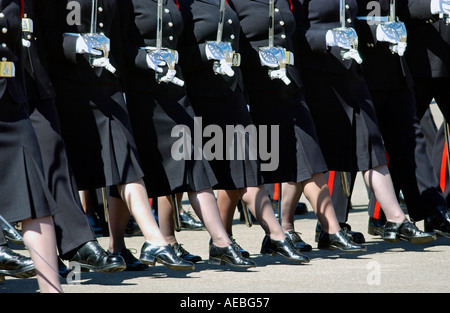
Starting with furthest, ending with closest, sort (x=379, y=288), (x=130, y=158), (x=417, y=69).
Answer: (x=417, y=69) → (x=130, y=158) → (x=379, y=288)

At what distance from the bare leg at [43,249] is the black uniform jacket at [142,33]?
1.59 metres

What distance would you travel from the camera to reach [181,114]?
19.1 ft

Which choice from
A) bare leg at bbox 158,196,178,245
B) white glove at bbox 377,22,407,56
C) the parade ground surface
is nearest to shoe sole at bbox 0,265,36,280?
the parade ground surface

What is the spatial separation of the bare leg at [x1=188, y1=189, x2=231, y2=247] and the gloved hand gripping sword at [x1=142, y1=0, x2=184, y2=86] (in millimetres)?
628

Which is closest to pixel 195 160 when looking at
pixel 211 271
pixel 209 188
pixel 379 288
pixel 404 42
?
pixel 209 188


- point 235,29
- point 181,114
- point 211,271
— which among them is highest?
point 235,29

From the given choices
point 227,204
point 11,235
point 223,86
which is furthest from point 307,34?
point 11,235

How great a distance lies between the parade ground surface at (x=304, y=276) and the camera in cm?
513

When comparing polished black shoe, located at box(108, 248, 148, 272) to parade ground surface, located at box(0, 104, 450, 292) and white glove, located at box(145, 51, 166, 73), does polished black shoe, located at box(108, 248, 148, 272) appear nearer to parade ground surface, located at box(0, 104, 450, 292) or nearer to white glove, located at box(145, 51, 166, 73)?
parade ground surface, located at box(0, 104, 450, 292)

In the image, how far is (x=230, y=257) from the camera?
5.79 m

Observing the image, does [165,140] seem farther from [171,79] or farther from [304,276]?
[304,276]

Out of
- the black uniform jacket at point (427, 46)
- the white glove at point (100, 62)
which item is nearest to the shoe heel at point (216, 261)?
the white glove at point (100, 62)

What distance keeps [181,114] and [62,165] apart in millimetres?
837
